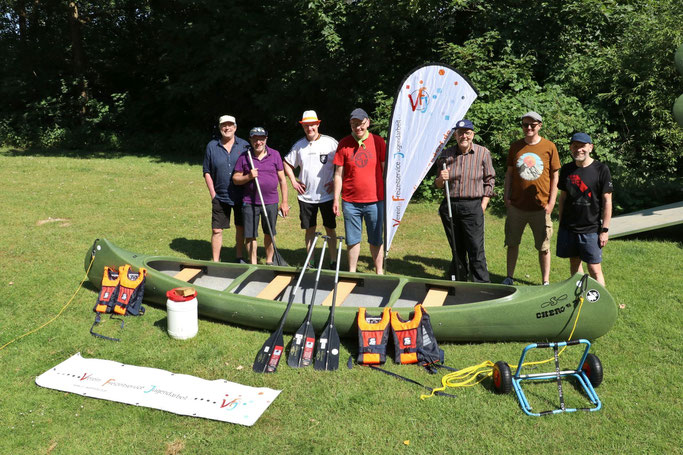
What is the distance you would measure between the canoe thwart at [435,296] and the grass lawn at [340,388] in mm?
485

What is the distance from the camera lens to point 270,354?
15.8ft

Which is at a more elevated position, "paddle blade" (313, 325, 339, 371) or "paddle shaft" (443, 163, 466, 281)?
"paddle shaft" (443, 163, 466, 281)

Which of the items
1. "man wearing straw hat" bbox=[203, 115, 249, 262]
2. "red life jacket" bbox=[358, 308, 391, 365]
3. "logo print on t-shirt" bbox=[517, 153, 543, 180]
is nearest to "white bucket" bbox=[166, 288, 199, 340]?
"red life jacket" bbox=[358, 308, 391, 365]

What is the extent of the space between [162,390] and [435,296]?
8.73 ft

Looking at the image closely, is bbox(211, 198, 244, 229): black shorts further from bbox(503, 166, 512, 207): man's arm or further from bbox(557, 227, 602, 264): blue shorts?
bbox(557, 227, 602, 264): blue shorts

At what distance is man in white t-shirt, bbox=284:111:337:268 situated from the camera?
649cm

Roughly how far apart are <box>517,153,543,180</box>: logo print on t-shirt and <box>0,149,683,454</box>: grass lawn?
159 cm

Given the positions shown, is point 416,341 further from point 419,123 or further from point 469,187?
point 419,123

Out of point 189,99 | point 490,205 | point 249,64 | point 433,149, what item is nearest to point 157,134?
point 189,99

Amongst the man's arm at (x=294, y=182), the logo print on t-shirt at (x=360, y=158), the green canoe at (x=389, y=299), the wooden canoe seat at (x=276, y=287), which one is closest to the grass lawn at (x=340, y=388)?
the green canoe at (x=389, y=299)

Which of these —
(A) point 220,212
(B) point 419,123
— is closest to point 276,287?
(A) point 220,212

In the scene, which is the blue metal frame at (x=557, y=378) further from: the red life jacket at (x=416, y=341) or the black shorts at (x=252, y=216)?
the black shorts at (x=252, y=216)

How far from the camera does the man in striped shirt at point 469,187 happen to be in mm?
5969

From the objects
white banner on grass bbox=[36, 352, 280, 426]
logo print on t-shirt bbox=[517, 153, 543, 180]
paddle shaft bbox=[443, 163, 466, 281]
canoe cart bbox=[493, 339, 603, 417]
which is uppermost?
logo print on t-shirt bbox=[517, 153, 543, 180]
